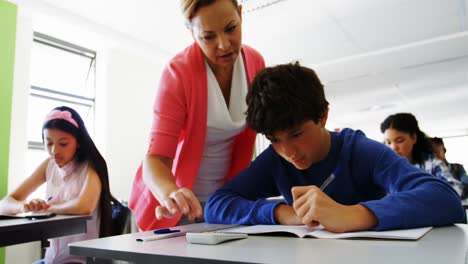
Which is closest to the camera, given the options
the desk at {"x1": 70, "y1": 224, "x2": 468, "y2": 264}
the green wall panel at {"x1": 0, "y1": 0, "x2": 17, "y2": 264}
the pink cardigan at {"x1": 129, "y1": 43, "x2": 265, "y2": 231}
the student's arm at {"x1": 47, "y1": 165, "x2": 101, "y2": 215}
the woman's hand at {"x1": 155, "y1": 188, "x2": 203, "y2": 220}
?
the desk at {"x1": 70, "y1": 224, "x2": 468, "y2": 264}

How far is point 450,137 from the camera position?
12.4 m

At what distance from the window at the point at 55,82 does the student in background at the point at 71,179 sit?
5.49 ft

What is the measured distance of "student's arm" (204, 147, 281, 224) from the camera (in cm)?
92

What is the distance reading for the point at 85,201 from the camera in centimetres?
180

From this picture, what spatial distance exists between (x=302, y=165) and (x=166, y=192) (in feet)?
1.16

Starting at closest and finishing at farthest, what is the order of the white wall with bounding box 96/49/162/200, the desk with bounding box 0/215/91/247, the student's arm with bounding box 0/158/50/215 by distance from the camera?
1. the desk with bounding box 0/215/91/247
2. the student's arm with bounding box 0/158/50/215
3. the white wall with bounding box 96/49/162/200

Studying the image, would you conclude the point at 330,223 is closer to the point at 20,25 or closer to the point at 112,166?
the point at 20,25

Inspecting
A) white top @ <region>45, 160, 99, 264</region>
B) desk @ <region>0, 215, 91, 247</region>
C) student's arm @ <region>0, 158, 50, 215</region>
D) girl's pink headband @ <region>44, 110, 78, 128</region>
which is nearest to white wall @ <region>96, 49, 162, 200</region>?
student's arm @ <region>0, 158, 50, 215</region>

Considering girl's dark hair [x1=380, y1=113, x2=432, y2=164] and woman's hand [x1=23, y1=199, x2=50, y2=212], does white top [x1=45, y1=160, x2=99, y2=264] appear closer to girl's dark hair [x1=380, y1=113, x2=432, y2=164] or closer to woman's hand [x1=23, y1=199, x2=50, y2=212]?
woman's hand [x1=23, y1=199, x2=50, y2=212]

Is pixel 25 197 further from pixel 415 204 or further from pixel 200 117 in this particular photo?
pixel 415 204

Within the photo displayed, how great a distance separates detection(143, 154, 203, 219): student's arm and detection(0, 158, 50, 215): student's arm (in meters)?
1.05

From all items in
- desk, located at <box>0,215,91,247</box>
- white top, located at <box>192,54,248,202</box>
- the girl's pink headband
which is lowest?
desk, located at <box>0,215,91,247</box>

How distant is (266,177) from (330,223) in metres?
0.42

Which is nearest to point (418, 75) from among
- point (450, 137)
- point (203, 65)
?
point (203, 65)
